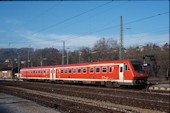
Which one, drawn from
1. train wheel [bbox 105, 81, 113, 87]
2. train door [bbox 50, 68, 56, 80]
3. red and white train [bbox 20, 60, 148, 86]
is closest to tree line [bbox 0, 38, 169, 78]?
train door [bbox 50, 68, 56, 80]

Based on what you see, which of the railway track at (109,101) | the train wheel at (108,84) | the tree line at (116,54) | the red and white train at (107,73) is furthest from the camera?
the tree line at (116,54)

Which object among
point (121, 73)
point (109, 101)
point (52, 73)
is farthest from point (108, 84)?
point (52, 73)

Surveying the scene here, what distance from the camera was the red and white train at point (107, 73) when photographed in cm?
2805

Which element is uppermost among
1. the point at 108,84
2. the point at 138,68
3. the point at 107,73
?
the point at 138,68

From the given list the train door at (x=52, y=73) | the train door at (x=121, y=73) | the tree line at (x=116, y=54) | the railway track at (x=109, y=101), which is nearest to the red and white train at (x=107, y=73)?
the train door at (x=121, y=73)

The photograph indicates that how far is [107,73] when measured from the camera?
30781mm

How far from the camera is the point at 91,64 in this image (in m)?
34.2

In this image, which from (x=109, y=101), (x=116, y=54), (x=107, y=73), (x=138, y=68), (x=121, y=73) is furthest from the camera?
(x=116, y=54)

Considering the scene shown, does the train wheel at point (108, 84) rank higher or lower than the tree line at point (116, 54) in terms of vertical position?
lower

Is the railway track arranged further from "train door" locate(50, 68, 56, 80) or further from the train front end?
"train door" locate(50, 68, 56, 80)

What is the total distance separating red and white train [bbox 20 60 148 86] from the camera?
2805 cm

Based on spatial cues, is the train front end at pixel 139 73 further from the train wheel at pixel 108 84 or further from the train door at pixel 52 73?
the train door at pixel 52 73

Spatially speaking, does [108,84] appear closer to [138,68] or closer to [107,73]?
[107,73]

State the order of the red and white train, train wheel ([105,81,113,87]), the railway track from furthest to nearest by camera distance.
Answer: train wheel ([105,81,113,87])
the red and white train
the railway track
